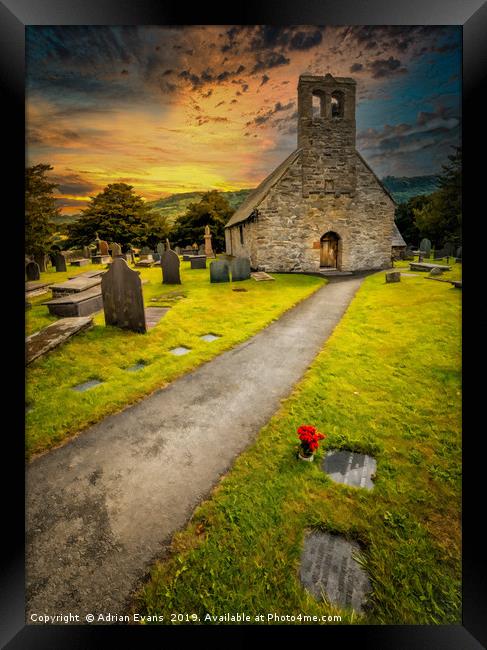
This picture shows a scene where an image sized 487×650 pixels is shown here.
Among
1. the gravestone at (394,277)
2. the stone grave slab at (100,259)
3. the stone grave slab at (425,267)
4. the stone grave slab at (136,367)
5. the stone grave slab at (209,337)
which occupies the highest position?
the stone grave slab at (100,259)

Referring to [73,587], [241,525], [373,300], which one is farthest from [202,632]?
[373,300]

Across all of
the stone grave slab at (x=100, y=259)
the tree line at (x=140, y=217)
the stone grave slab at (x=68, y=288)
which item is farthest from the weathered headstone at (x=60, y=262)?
the stone grave slab at (x=68, y=288)

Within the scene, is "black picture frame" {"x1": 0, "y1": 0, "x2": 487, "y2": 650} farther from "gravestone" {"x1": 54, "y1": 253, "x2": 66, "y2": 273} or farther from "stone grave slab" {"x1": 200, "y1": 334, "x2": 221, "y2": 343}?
"gravestone" {"x1": 54, "y1": 253, "x2": 66, "y2": 273}

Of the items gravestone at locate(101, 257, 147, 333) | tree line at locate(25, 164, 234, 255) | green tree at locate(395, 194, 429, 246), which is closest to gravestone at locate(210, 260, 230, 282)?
tree line at locate(25, 164, 234, 255)

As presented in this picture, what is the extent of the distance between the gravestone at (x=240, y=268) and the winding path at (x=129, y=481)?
860 centimetres

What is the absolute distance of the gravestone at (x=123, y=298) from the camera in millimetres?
6059

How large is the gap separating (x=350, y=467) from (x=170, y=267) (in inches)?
432

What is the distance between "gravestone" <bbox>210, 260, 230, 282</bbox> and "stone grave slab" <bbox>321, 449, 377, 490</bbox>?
33.1 ft

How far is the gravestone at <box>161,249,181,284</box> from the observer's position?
11859 millimetres

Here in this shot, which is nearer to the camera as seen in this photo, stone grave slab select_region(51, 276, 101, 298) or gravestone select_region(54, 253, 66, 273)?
stone grave slab select_region(51, 276, 101, 298)

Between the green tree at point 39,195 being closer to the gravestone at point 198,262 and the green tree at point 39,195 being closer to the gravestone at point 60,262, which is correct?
the gravestone at point 198,262

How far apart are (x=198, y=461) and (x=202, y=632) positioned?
1.17 metres

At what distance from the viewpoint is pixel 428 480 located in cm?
236

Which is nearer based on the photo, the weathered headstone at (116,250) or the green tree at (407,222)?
the weathered headstone at (116,250)
